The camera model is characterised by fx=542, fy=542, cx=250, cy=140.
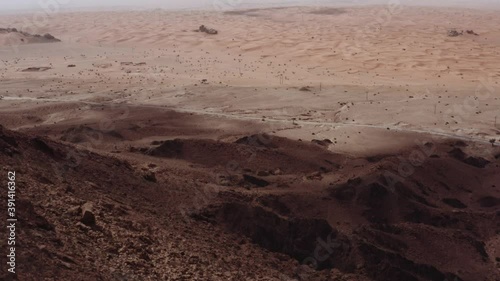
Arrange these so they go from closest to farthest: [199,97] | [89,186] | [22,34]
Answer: [89,186] < [199,97] < [22,34]

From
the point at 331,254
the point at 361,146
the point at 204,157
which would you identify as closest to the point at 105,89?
the point at 204,157

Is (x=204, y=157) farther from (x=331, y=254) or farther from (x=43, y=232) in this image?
(x=43, y=232)

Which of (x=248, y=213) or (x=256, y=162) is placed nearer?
(x=248, y=213)

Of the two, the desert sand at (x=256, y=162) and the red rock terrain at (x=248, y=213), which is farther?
the desert sand at (x=256, y=162)

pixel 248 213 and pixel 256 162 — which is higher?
pixel 248 213

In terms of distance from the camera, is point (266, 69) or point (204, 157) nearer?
point (204, 157)

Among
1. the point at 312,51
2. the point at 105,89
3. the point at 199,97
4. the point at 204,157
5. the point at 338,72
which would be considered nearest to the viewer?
the point at 204,157

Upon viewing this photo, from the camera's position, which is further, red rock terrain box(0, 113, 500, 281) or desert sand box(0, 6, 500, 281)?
desert sand box(0, 6, 500, 281)

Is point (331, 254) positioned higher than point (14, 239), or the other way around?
point (14, 239)
